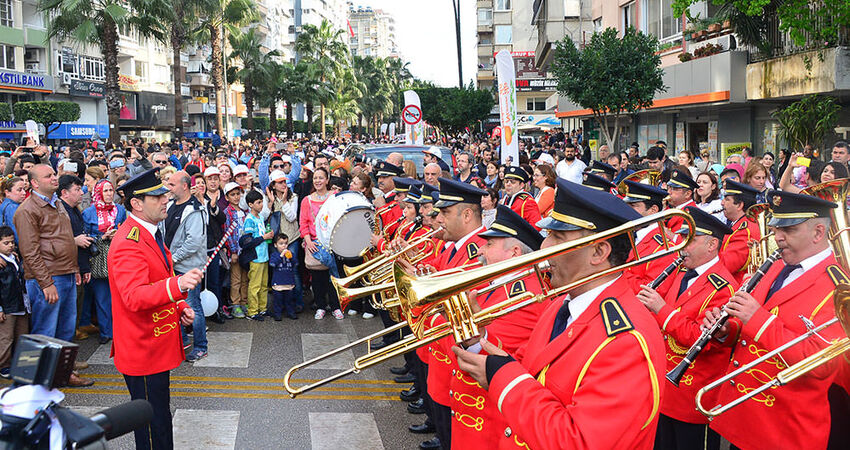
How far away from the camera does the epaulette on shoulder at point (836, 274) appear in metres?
3.84

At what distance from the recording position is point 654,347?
9.17 ft

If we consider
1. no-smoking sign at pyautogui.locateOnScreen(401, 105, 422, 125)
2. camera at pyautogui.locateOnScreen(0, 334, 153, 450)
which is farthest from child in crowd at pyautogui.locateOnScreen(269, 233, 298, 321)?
no-smoking sign at pyautogui.locateOnScreen(401, 105, 422, 125)

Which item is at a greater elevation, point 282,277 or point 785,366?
point 785,366

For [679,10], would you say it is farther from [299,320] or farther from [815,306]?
[815,306]

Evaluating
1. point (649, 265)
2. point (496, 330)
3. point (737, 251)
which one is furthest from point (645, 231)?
point (496, 330)

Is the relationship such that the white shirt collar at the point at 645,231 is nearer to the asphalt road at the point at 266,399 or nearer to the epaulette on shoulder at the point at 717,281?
the epaulette on shoulder at the point at 717,281

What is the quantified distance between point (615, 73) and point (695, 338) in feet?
53.0

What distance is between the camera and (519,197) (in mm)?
9109

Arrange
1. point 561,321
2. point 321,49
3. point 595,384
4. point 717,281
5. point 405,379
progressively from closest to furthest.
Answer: point 595,384, point 561,321, point 717,281, point 405,379, point 321,49

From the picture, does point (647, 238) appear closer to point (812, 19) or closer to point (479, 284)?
point (479, 284)

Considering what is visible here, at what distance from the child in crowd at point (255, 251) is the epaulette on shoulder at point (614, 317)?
27.0 feet

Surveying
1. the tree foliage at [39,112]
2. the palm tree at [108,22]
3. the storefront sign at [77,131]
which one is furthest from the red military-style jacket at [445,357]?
the storefront sign at [77,131]

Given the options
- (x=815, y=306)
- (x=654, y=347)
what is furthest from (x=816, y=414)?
(x=654, y=347)

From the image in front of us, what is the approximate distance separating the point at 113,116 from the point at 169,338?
25.9 metres
